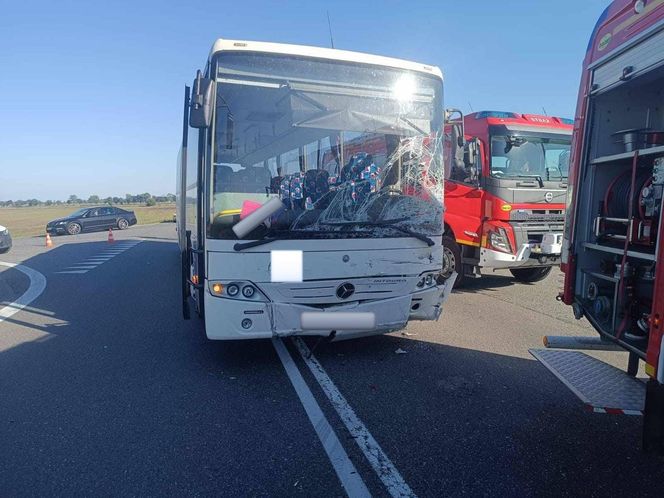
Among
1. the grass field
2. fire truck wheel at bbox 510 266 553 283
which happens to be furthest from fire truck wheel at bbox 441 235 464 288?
the grass field

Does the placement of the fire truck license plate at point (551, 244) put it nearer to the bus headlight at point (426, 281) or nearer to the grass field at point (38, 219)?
the bus headlight at point (426, 281)

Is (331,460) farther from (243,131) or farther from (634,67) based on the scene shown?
(634,67)

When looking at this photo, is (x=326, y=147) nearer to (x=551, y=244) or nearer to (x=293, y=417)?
(x=293, y=417)

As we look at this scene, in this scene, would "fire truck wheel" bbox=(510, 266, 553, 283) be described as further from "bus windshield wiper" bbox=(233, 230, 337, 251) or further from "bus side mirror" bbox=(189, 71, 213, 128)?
"bus side mirror" bbox=(189, 71, 213, 128)

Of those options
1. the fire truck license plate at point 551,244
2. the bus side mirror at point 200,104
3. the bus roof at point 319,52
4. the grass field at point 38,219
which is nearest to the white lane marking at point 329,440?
the bus side mirror at point 200,104

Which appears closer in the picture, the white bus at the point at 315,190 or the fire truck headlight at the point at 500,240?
the white bus at the point at 315,190

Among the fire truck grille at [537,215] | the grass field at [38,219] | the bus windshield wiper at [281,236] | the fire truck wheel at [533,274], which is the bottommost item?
the grass field at [38,219]

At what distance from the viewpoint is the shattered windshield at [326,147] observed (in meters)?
4.05

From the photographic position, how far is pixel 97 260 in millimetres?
13617

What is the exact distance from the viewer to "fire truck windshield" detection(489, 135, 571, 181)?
24.8 ft

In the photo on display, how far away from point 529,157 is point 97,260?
40.1 ft

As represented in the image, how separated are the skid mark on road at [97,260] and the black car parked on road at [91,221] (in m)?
9.68

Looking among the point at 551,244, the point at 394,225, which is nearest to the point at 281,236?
the point at 394,225

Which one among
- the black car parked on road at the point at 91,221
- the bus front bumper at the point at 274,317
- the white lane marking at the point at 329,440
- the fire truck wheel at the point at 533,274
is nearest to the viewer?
the white lane marking at the point at 329,440
